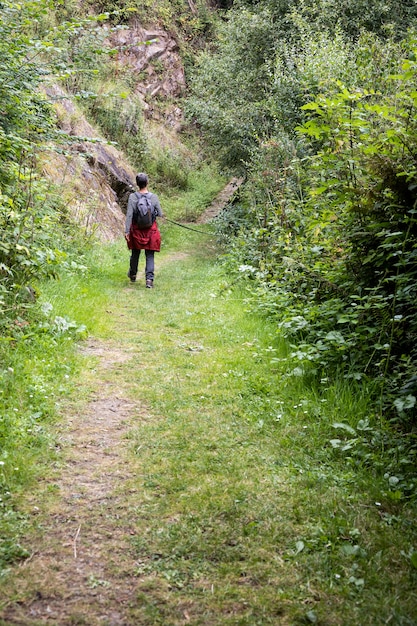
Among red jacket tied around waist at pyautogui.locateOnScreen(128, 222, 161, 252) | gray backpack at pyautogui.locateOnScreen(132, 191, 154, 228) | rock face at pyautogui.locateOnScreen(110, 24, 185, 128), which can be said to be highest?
rock face at pyautogui.locateOnScreen(110, 24, 185, 128)

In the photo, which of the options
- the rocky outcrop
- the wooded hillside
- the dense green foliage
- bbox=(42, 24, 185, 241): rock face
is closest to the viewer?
the wooded hillside

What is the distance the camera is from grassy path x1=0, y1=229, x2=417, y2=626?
89.4 inches

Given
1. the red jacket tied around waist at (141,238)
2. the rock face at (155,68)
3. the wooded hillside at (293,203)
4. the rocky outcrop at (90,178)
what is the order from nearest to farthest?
the wooded hillside at (293,203), the red jacket tied around waist at (141,238), the rocky outcrop at (90,178), the rock face at (155,68)

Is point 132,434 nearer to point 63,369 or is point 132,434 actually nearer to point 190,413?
point 190,413

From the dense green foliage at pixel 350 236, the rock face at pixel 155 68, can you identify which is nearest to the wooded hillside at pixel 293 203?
the dense green foliage at pixel 350 236

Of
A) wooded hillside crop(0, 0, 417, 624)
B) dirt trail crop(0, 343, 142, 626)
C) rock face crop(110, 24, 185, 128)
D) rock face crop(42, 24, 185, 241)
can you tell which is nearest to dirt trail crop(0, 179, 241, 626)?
dirt trail crop(0, 343, 142, 626)

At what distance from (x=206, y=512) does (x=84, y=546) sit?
0.69 meters

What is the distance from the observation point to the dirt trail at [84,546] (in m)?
2.22

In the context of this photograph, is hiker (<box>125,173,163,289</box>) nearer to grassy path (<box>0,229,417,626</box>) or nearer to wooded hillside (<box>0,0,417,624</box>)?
wooded hillside (<box>0,0,417,624</box>)

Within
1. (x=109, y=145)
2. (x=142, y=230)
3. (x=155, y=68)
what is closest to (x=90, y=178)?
(x=109, y=145)

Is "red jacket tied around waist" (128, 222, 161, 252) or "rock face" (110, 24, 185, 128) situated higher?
"rock face" (110, 24, 185, 128)

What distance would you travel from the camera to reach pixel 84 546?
265 centimetres

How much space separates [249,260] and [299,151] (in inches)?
111

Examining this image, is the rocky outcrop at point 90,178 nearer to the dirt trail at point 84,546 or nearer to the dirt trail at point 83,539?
the dirt trail at point 83,539
